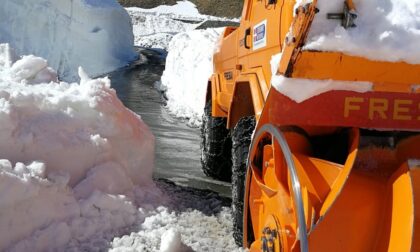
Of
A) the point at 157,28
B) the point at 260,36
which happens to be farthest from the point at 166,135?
the point at 157,28

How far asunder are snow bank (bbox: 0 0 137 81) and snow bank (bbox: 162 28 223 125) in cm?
299

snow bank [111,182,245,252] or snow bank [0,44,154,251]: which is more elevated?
snow bank [0,44,154,251]

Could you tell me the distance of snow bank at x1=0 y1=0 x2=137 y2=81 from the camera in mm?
14523

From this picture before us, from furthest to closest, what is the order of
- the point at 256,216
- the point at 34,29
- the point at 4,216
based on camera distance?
the point at 34,29, the point at 4,216, the point at 256,216

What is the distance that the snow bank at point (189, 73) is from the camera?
10.3 metres

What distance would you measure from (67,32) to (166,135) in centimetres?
865

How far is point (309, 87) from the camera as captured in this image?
2270mm

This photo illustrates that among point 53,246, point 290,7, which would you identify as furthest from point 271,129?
point 53,246

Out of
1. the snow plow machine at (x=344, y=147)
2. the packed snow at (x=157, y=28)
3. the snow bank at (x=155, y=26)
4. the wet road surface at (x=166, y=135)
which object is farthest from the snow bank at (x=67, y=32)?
the snow plow machine at (x=344, y=147)

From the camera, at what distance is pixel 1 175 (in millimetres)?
3371

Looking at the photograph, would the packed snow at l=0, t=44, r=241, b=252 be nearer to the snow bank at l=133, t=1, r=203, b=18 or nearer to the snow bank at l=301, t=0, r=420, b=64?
the snow bank at l=301, t=0, r=420, b=64

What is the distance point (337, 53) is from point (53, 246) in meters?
2.28

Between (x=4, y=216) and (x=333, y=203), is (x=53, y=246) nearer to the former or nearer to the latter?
(x=4, y=216)

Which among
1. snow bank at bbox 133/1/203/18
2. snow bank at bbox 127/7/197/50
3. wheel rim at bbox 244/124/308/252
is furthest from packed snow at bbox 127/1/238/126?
snow bank at bbox 133/1/203/18
